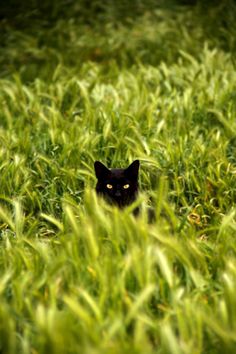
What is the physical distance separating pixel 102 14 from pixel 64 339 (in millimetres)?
8874

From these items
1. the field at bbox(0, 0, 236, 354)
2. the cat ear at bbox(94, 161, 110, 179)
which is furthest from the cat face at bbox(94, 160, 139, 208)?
the field at bbox(0, 0, 236, 354)

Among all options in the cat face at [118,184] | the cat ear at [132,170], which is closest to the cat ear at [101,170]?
the cat face at [118,184]

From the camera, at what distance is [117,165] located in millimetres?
5129

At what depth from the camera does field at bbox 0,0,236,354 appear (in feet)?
8.71

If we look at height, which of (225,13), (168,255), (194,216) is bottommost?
(225,13)

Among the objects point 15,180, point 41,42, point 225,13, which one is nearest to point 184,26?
point 225,13

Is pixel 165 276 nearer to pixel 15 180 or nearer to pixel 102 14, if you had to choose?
pixel 15 180

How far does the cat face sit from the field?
0.79 ft

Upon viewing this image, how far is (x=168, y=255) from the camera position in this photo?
3.07 m

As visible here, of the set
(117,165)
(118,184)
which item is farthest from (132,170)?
(117,165)

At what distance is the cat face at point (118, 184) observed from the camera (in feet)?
13.8

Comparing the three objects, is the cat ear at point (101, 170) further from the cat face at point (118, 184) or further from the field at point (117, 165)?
the field at point (117, 165)

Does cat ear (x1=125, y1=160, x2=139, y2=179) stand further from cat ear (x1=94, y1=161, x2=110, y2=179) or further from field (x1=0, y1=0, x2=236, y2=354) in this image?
field (x1=0, y1=0, x2=236, y2=354)

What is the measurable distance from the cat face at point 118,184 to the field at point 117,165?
24 centimetres
